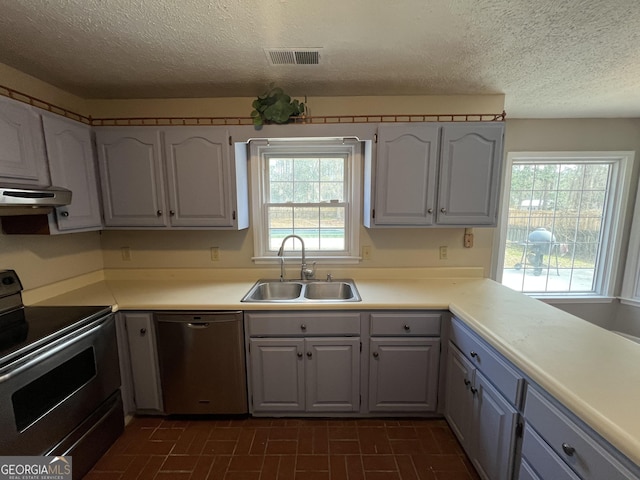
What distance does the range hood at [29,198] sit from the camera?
134cm

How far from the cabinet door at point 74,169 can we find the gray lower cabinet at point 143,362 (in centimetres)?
73

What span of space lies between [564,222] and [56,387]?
445 cm

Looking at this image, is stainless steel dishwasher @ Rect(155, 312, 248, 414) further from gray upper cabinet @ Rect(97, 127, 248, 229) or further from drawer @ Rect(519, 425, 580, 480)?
drawer @ Rect(519, 425, 580, 480)

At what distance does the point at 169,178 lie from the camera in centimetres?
208

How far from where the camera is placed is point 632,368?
107 cm

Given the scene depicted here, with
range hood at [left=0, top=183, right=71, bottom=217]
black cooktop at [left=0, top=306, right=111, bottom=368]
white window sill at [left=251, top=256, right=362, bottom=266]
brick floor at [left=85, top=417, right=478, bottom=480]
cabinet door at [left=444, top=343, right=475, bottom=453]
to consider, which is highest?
range hood at [left=0, top=183, right=71, bottom=217]

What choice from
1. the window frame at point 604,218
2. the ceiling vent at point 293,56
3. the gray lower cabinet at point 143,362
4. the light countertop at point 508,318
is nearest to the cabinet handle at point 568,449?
the light countertop at point 508,318

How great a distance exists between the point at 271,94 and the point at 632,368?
2362 mm

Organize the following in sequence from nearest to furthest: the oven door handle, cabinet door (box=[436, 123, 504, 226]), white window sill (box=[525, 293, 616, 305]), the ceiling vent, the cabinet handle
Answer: the cabinet handle → the oven door handle → the ceiling vent → cabinet door (box=[436, 123, 504, 226]) → white window sill (box=[525, 293, 616, 305])

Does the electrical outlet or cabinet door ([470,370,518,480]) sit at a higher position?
the electrical outlet

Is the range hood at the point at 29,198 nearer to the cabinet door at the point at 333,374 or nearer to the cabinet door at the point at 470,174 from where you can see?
the cabinet door at the point at 333,374

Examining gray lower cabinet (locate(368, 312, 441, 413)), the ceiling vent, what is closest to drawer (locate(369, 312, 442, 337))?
gray lower cabinet (locate(368, 312, 441, 413))

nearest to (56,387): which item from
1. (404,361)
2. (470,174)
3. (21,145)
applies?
(21,145)

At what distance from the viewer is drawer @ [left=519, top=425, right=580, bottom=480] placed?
99cm
